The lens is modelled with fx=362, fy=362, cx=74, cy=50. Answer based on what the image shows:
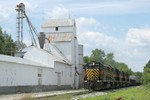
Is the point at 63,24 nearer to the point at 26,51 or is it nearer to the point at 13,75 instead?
the point at 26,51

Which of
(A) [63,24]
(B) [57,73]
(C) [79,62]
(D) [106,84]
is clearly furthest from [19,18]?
(D) [106,84]

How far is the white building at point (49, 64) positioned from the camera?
40206 millimetres

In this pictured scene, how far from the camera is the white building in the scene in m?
40.2

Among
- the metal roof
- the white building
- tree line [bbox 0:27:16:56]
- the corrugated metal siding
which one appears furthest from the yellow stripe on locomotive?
tree line [bbox 0:27:16:56]

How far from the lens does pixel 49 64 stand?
54000 mm

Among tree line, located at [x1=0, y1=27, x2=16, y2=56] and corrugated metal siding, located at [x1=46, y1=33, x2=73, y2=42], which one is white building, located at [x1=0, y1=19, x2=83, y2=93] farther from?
tree line, located at [x1=0, y1=27, x2=16, y2=56]

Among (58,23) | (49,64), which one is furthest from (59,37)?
(49,64)

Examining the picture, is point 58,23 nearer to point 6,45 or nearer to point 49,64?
point 49,64

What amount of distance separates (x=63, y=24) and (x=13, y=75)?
29.5 m

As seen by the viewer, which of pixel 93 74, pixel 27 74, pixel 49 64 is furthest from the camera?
pixel 49 64

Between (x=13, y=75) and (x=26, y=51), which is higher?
(x=26, y=51)

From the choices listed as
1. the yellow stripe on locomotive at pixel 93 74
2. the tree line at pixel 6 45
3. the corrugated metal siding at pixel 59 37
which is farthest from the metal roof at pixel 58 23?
the yellow stripe on locomotive at pixel 93 74

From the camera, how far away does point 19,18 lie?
70875 mm

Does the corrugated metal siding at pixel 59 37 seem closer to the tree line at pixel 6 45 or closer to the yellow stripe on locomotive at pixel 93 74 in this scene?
the tree line at pixel 6 45
